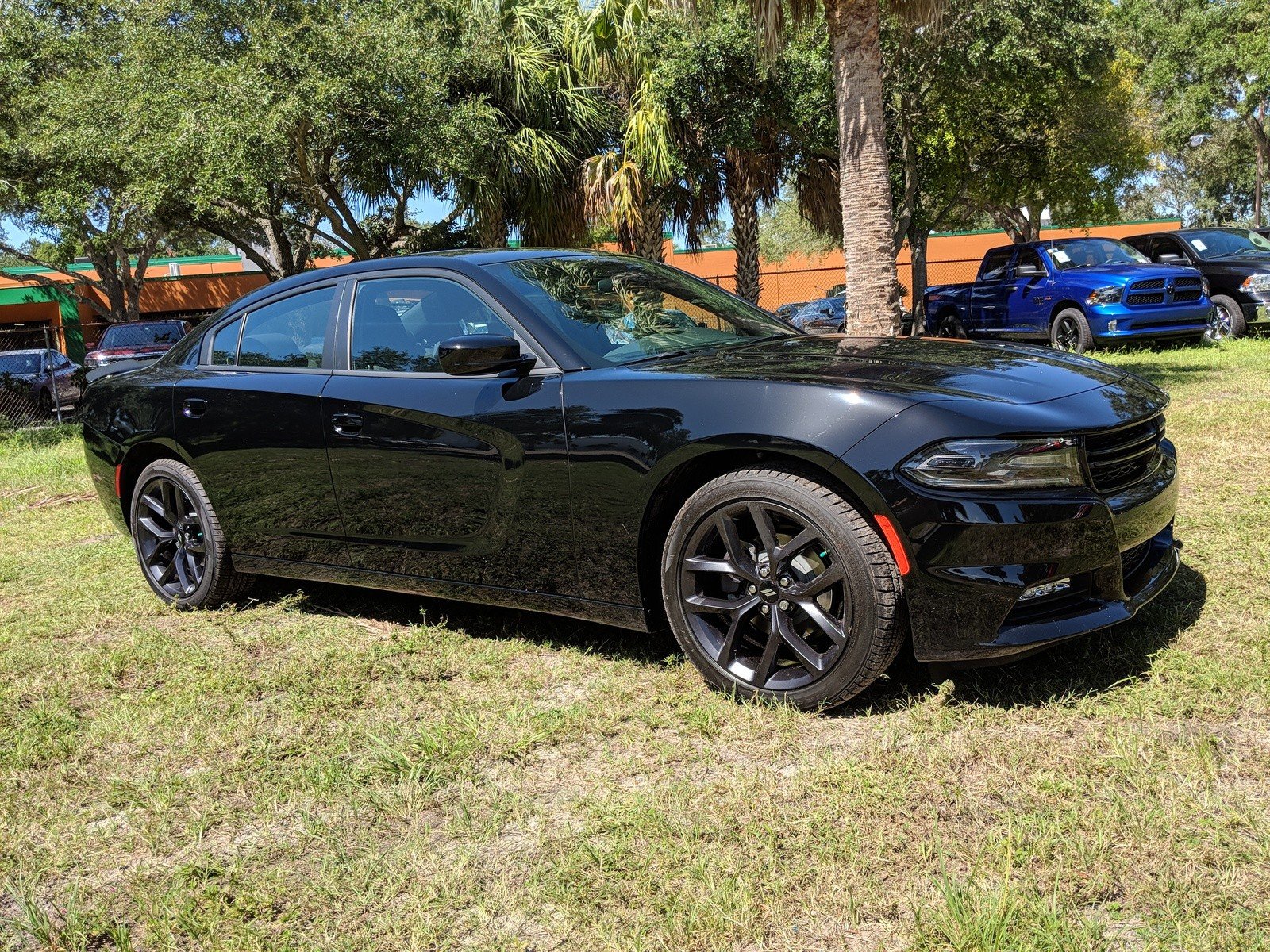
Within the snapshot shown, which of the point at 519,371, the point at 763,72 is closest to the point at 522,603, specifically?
the point at 519,371

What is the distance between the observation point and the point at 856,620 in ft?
10.7

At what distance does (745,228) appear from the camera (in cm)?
1917

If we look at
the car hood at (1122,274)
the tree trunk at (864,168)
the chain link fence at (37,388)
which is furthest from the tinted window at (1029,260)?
the chain link fence at (37,388)

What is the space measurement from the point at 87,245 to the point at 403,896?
3053cm

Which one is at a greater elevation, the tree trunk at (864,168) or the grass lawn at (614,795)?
the tree trunk at (864,168)

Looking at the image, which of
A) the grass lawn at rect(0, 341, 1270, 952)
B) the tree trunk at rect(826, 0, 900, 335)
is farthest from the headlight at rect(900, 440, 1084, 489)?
the tree trunk at rect(826, 0, 900, 335)

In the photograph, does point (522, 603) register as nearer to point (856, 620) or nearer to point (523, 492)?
point (523, 492)

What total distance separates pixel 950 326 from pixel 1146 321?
373 centimetres

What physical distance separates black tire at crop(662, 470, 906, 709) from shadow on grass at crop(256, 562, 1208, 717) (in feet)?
0.81

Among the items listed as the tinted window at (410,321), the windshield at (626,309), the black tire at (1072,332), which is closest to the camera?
the windshield at (626,309)

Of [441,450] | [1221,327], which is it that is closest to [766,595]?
[441,450]

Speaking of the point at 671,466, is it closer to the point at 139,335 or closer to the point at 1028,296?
the point at 1028,296

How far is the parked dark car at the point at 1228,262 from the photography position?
15.3 m

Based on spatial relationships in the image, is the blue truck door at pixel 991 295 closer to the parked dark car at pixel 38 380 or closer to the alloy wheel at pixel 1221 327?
the alloy wheel at pixel 1221 327
